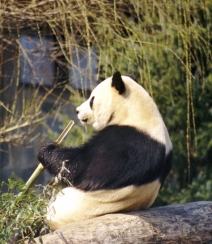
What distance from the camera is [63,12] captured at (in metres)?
3.53

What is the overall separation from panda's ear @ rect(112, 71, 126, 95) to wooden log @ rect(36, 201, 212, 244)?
2.23ft

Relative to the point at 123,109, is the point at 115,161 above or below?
below

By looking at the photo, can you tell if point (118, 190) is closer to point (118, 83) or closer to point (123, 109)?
point (123, 109)

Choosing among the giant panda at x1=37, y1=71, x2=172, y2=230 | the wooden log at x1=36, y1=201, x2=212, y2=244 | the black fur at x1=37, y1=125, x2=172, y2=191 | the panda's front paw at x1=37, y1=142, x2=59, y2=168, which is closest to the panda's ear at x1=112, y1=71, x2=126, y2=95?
the giant panda at x1=37, y1=71, x2=172, y2=230

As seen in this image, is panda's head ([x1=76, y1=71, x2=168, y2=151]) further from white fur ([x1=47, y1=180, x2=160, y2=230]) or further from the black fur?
white fur ([x1=47, y1=180, x2=160, y2=230])

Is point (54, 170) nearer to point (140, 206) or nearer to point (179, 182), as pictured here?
point (140, 206)

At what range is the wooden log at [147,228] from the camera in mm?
3188

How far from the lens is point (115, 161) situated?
3.33 m

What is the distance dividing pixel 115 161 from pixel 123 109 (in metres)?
0.34

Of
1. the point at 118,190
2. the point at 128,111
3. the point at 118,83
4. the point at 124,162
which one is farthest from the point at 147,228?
the point at 118,83

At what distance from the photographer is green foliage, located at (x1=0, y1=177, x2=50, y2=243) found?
304 cm

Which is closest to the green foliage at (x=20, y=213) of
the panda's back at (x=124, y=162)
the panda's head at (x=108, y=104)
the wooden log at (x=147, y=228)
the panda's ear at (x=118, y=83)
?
the wooden log at (x=147, y=228)

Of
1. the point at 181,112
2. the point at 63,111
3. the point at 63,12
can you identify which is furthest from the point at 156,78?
the point at 63,12

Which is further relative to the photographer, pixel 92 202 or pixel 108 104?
pixel 108 104
